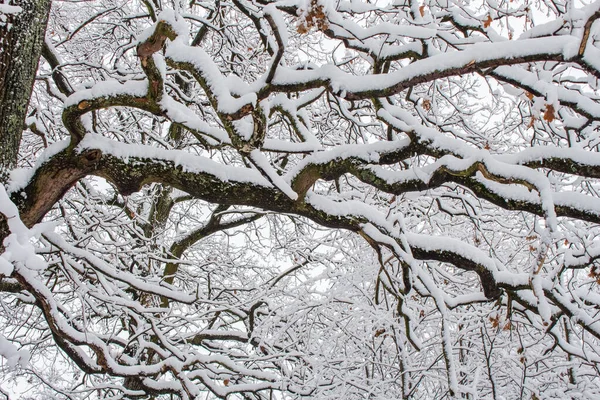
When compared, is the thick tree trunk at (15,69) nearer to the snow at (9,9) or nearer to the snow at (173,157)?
the snow at (9,9)

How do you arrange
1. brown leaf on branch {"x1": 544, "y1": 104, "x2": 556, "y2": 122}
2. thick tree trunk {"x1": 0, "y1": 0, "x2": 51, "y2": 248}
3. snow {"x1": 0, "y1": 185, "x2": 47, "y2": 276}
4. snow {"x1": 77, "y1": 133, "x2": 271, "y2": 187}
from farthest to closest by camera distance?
snow {"x1": 77, "y1": 133, "x2": 271, "y2": 187} → thick tree trunk {"x1": 0, "y1": 0, "x2": 51, "y2": 248} → brown leaf on branch {"x1": 544, "y1": 104, "x2": 556, "y2": 122} → snow {"x1": 0, "y1": 185, "x2": 47, "y2": 276}

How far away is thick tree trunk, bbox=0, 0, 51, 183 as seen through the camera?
103 inches

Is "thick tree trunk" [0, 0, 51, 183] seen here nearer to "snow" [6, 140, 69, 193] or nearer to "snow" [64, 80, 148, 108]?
"snow" [6, 140, 69, 193]

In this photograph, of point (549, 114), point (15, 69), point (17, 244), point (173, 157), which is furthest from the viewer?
point (173, 157)

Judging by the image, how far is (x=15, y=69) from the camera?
2.65 m

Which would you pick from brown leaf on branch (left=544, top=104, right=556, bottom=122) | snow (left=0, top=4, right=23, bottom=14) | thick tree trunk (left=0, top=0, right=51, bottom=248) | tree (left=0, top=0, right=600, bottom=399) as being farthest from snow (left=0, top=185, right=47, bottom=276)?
brown leaf on branch (left=544, top=104, right=556, bottom=122)

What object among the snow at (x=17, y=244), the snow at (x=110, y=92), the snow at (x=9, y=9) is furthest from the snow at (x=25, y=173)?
the snow at (x=9, y=9)

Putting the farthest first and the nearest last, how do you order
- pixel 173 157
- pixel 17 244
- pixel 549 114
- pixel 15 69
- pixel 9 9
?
pixel 173 157, pixel 15 69, pixel 9 9, pixel 549 114, pixel 17 244

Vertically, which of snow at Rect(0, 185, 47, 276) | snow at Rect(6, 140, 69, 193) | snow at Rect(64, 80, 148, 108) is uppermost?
snow at Rect(64, 80, 148, 108)

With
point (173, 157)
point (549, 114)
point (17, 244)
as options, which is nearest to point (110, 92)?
point (173, 157)

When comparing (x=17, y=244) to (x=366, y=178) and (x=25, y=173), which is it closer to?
(x=25, y=173)

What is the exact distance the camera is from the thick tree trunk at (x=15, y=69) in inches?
103

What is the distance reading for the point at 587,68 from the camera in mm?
2143

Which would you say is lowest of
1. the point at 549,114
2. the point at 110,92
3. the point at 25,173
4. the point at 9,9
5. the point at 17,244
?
the point at 17,244
